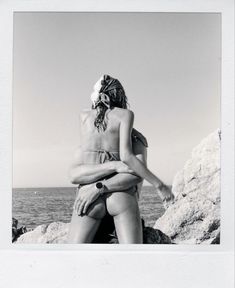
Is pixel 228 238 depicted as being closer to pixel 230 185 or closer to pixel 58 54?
pixel 230 185

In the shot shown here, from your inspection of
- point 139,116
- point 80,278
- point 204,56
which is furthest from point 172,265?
point 204,56

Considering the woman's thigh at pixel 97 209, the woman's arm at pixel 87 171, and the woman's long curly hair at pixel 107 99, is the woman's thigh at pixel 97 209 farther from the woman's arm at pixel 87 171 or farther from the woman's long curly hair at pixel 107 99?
the woman's long curly hair at pixel 107 99

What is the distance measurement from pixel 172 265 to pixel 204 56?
1576 mm

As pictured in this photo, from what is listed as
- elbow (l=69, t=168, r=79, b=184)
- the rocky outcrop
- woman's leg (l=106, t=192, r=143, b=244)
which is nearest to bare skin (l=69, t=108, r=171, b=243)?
woman's leg (l=106, t=192, r=143, b=244)

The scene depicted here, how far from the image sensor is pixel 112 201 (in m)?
5.14

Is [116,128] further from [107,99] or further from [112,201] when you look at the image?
[112,201]

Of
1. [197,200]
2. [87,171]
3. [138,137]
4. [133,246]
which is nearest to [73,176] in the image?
[87,171]

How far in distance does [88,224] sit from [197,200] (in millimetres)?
841

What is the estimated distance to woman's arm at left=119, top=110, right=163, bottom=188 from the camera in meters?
5.11

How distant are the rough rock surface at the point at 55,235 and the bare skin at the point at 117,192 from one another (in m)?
0.07

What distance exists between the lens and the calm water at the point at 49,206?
5.12 meters

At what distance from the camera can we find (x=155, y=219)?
16.9 feet

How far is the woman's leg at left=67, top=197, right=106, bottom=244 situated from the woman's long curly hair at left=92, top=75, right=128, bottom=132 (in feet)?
1.90

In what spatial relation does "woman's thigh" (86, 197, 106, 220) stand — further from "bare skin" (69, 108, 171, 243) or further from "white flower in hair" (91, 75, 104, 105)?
"white flower in hair" (91, 75, 104, 105)
